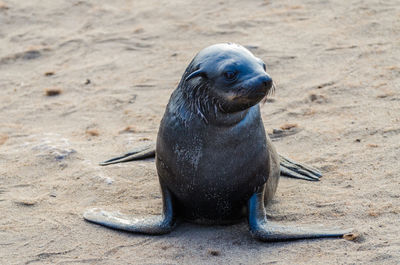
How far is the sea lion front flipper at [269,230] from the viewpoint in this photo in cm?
407

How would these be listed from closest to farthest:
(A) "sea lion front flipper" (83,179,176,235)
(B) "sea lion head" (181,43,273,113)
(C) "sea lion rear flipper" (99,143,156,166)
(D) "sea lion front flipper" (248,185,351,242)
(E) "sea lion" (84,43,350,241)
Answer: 1. (B) "sea lion head" (181,43,273,113)
2. (E) "sea lion" (84,43,350,241)
3. (D) "sea lion front flipper" (248,185,351,242)
4. (A) "sea lion front flipper" (83,179,176,235)
5. (C) "sea lion rear flipper" (99,143,156,166)

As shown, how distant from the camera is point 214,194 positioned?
13.7 ft

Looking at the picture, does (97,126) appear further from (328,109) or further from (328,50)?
(328,50)

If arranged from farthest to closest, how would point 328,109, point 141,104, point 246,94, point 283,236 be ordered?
1. point 141,104
2. point 328,109
3. point 283,236
4. point 246,94

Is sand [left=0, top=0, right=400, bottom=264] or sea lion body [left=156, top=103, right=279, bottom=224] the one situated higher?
sea lion body [left=156, top=103, right=279, bottom=224]

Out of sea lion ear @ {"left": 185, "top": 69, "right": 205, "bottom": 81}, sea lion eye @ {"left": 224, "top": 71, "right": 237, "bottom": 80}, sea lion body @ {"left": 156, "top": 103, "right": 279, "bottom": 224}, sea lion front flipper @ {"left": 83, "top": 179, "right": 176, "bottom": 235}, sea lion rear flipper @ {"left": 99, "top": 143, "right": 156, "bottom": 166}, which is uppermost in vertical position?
sea lion eye @ {"left": 224, "top": 71, "right": 237, "bottom": 80}

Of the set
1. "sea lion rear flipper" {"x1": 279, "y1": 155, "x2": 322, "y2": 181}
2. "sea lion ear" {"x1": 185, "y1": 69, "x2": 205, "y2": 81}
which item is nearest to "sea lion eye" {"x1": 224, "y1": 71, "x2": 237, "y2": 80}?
"sea lion ear" {"x1": 185, "y1": 69, "x2": 205, "y2": 81}

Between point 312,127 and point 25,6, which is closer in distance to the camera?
point 312,127

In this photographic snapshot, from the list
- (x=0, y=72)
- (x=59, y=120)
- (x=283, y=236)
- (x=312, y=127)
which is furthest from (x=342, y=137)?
(x=0, y=72)

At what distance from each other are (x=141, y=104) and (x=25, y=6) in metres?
3.71

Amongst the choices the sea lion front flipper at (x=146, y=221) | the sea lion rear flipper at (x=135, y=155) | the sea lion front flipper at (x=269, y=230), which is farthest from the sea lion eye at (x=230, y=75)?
the sea lion rear flipper at (x=135, y=155)

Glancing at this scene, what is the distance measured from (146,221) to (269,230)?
775mm

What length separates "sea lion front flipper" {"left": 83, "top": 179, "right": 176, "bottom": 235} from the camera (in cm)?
428

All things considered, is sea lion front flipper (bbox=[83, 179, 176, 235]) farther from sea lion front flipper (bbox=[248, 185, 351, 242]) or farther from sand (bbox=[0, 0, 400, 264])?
sea lion front flipper (bbox=[248, 185, 351, 242])
